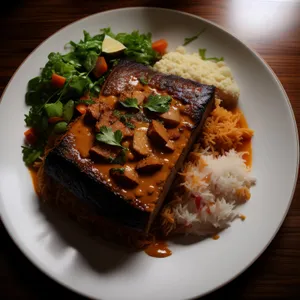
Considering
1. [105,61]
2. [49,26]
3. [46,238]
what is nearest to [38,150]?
[46,238]

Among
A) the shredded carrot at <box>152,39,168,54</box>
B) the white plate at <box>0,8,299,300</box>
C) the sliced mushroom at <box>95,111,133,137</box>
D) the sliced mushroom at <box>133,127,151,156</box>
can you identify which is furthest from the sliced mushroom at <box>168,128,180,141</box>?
the shredded carrot at <box>152,39,168,54</box>

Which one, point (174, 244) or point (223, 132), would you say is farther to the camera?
point (223, 132)

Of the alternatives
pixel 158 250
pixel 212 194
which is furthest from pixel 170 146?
pixel 158 250

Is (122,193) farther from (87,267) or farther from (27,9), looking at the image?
(27,9)

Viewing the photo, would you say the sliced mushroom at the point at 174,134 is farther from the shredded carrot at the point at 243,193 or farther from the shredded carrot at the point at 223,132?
the shredded carrot at the point at 243,193

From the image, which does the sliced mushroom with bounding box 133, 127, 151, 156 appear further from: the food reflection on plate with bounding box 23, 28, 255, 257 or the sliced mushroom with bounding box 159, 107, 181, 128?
the sliced mushroom with bounding box 159, 107, 181, 128

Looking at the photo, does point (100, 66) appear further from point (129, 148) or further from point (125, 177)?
point (125, 177)

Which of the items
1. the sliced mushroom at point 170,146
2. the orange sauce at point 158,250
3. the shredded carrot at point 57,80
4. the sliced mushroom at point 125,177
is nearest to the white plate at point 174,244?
the orange sauce at point 158,250
